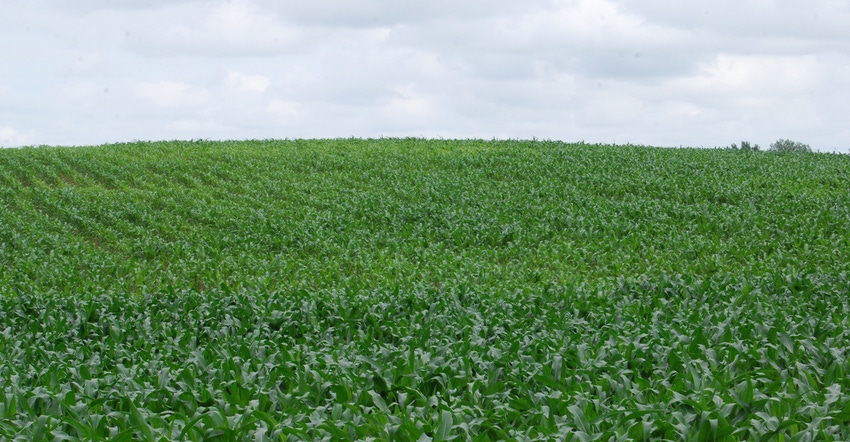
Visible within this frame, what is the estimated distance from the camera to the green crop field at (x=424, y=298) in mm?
5984

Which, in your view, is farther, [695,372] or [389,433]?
[695,372]

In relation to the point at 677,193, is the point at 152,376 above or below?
below

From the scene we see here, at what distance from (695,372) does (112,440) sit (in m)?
4.66

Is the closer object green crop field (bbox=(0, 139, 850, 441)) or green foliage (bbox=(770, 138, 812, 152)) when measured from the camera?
green crop field (bbox=(0, 139, 850, 441))

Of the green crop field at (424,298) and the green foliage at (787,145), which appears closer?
the green crop field at (424,298)

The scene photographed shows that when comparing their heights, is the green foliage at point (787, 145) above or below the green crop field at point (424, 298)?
above

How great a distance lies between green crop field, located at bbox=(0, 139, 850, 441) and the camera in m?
5.98

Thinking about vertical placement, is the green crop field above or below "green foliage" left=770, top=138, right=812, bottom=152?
below

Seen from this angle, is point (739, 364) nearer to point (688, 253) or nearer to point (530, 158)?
point (688, 253)

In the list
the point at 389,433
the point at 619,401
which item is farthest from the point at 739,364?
the point at 389,433

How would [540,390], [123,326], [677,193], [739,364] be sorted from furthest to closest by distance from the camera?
[677,193] < [123,326] < [739,364] < [540,390]

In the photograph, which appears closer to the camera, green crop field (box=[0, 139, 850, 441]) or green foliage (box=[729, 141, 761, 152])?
green crop field (box=[0, 139, 850, 441])

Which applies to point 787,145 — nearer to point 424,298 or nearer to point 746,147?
point 746,147

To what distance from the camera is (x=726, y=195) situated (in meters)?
21.9
